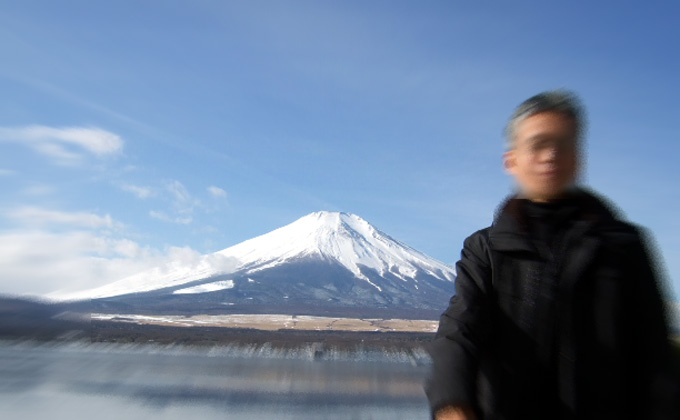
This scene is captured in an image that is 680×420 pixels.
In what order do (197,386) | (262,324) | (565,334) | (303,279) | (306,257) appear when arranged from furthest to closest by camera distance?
1. (306,257)
2. (303,279)
3. (262,324)
4. (197,386)
5. (565,334)

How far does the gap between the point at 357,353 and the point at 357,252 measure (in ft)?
379

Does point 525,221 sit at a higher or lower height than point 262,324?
lower

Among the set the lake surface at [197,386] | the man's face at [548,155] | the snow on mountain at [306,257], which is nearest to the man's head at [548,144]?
the man's face at [548,155]

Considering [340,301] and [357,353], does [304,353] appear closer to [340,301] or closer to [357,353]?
[357,353]

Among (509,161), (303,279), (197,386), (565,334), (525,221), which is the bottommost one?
(197,386)

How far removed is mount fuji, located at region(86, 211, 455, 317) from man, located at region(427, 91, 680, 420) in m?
69.0

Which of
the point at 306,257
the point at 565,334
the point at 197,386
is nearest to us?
the point at 565,334

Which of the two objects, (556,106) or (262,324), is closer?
(556,106)

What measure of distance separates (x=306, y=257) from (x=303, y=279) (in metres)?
15.6

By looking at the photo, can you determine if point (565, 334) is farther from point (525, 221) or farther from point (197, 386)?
point (197, 386)

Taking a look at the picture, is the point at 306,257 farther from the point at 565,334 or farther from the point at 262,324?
the point at 565,334

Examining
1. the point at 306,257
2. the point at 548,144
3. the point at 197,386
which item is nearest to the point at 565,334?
the point at 548,144

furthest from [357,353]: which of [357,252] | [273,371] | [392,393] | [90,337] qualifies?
[357,252]

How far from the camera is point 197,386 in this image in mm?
12719
